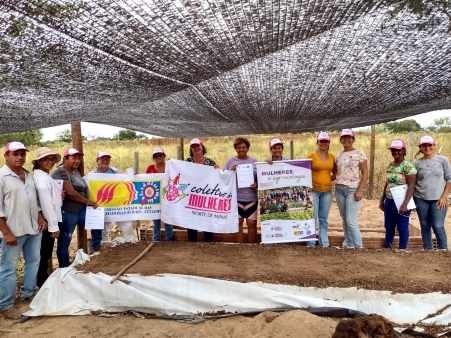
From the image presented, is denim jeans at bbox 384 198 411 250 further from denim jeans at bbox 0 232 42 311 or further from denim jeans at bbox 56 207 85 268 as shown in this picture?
denim jeans at bbox 0 232 42 311

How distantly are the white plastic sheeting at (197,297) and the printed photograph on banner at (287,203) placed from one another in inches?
51.5

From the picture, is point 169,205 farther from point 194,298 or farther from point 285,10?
point 285,10

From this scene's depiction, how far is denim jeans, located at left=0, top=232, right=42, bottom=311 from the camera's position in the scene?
124 inches

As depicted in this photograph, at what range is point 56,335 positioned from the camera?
2832mm

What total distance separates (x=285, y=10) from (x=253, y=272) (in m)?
2.41

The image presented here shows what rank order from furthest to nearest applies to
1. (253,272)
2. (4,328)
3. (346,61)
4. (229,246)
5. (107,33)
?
(229,246), (253,272), (4,328), (346,61), (107,33)

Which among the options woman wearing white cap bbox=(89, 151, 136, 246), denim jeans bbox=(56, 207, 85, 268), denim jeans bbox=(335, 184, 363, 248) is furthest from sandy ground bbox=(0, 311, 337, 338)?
denim jeans bbox=(335, 184, 363, 248)

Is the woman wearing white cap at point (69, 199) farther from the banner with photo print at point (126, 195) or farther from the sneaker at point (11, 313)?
the sneaker at point (11, 313)

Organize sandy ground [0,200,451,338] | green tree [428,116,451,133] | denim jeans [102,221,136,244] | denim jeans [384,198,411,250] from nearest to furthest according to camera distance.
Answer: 1. sandy ground [0,200,451,338]
2. denim jeans [384,198,411,250]
3. denim jeans [102,221,136,244]
4. green tree [428,116,451,133]

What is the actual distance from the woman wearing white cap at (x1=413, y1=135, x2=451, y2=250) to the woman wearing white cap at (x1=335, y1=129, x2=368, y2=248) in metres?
0.60

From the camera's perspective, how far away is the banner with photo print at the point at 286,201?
416 cm

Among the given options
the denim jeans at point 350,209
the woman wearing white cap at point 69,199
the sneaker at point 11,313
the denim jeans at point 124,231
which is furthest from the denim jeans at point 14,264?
the denim jeans at point 350,209

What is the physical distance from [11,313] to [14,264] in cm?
45

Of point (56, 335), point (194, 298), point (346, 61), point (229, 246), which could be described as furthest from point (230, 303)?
point (346, 61)
